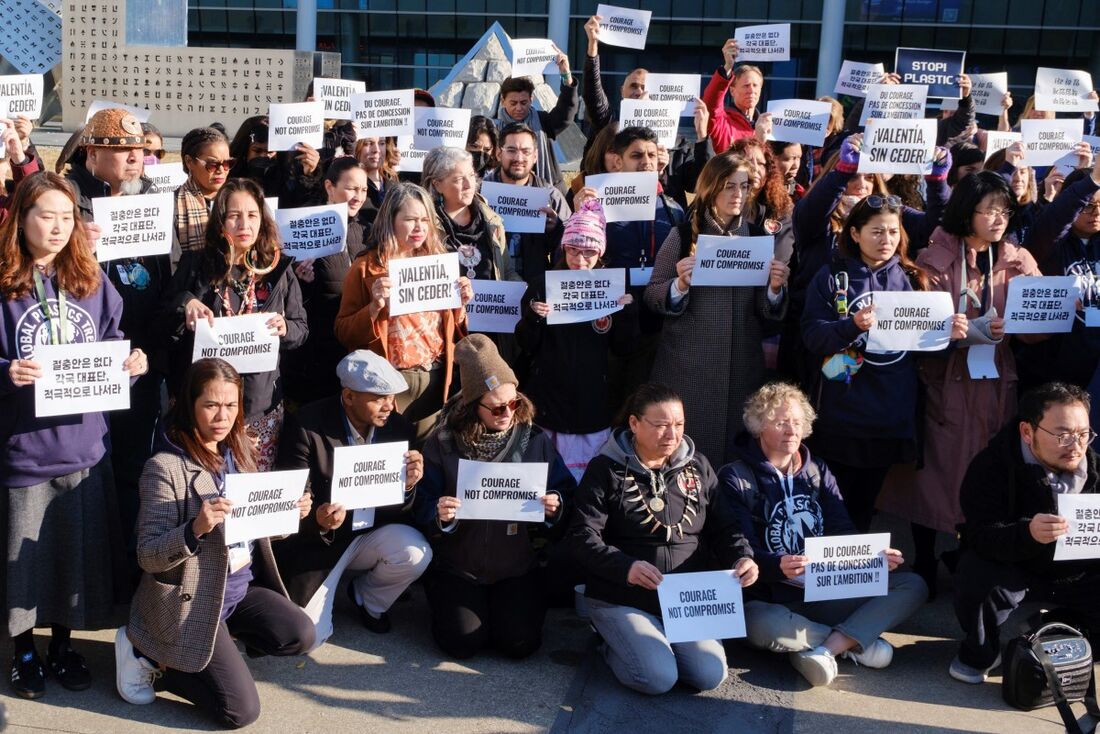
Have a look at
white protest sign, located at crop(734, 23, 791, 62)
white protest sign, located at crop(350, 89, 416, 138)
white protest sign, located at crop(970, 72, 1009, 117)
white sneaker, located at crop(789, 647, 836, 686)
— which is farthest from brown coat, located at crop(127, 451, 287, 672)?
white protest sign, located at crop(970, 72, 1009, 117)

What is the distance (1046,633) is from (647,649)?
1640 millimetres

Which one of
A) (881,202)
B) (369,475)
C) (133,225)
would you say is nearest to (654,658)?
(369,475)

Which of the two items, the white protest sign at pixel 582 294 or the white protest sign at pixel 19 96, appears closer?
the white protest sign at pixel 582 294

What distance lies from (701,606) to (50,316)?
2905 millimetres

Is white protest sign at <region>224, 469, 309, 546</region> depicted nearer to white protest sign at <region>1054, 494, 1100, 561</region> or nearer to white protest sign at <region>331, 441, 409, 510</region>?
white protest sign at <region>331, 441, 409, 510</region>

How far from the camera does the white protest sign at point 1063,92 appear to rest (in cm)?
807

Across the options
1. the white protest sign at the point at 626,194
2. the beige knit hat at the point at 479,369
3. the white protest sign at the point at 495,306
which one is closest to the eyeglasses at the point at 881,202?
the white protest sign at the point at 626,194

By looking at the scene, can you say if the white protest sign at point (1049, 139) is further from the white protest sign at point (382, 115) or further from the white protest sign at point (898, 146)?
the white protest sign at point (382, 115)

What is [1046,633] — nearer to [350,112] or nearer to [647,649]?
[647,649]

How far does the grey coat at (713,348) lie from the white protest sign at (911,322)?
1.79 ft

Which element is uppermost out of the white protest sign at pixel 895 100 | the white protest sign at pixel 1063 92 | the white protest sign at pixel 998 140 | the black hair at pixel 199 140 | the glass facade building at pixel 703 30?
the glass facade building at pixel 703 30

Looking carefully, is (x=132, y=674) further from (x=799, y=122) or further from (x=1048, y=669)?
(x=799, y=122)

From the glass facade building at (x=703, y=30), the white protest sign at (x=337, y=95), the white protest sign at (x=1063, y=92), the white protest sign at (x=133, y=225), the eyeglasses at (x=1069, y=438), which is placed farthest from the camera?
the glass facade building at (x=703, y=30)

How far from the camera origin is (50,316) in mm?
4793
